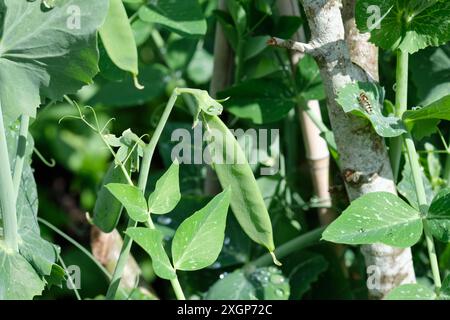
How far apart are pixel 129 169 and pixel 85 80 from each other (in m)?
0.11

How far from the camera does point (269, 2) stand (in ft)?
3.65

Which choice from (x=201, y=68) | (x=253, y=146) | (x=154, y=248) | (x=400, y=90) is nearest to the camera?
(x=154, y=248)

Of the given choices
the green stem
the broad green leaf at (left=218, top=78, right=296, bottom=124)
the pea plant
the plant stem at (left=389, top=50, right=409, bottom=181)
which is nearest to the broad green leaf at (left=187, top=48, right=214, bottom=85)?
the pea plant

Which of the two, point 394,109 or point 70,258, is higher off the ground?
point 394,109

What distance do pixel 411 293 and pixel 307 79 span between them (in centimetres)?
35

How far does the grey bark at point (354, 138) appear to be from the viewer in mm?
812

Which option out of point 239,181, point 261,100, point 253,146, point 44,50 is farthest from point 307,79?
point 44,50

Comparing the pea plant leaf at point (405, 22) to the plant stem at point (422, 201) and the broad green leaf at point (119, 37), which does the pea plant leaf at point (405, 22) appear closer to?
the plant stem at point (422, 201)

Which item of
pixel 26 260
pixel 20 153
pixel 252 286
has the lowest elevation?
pixel 252 286

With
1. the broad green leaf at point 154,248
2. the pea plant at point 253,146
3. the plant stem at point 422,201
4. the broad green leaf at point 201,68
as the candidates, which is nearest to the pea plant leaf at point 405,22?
the pea plant at point 253,146

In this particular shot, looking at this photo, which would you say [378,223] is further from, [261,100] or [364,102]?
[261,100]

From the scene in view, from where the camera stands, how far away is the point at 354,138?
0.85 m
